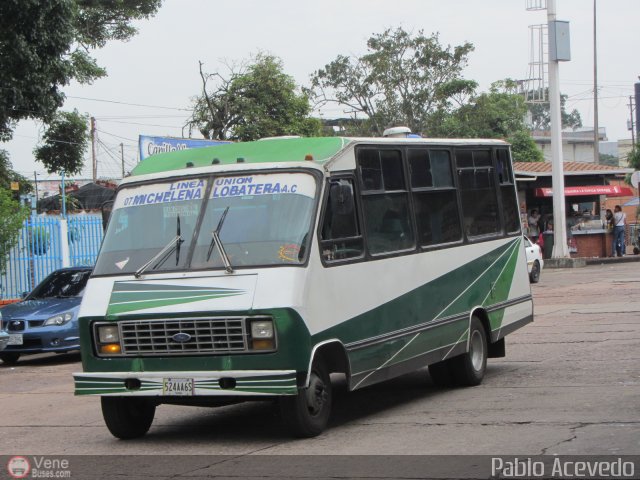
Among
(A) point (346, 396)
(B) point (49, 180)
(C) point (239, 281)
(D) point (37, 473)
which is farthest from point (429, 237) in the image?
(B) point (49, 180)

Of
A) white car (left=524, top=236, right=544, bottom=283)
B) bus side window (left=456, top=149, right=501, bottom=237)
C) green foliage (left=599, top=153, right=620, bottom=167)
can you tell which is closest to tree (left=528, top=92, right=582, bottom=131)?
Result: green foliage (left=599, top=153, right=620, bottom=167)

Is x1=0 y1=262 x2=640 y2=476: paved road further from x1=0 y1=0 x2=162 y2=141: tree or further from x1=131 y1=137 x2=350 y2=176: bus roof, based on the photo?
x1=0 y1=0 x2=162 y2=141: tree

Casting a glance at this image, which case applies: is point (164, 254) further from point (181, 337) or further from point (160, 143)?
point (160, 143)

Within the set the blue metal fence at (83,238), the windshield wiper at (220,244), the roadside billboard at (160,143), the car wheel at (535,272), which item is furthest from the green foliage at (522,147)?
the windshield wiper at (220,244)

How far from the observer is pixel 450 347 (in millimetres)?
10867

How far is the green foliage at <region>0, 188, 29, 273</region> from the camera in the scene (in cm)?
2105

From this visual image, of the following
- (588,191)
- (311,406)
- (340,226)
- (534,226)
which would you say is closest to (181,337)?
(311,406)

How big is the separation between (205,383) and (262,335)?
2.08 feet

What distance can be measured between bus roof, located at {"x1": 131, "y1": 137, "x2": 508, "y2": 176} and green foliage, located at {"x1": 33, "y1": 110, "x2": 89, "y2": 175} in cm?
1986

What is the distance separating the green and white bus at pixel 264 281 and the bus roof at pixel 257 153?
2cm

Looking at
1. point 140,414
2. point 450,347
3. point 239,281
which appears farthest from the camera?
point 450,347

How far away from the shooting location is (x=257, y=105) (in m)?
38.7

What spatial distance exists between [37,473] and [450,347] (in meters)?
4.78

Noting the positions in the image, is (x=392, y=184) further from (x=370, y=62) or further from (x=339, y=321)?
(x=370, y=62)
